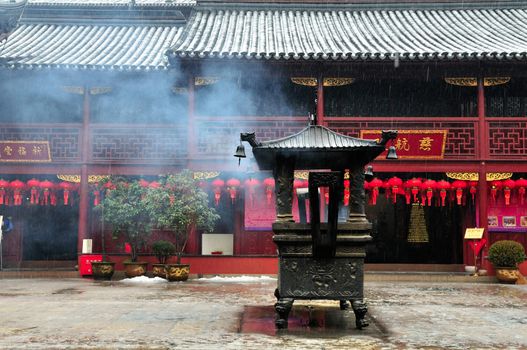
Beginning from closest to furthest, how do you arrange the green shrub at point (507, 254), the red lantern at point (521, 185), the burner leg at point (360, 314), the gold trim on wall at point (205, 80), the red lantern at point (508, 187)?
the burner leg at point (360, 314) → the green shrub at point (507, 254) → the red lantern at point (521, 185) → the red lantern at point (508, 187) → the gold trim on wall at point (205, 80)

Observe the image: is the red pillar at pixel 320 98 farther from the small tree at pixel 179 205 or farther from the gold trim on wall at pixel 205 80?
the small tree at pixel 179 205

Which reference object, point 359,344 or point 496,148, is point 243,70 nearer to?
point 496,148

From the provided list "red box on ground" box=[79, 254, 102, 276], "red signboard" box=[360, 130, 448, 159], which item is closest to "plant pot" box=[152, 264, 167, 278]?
"red box on ground" box=[79, 254, 102, 276]

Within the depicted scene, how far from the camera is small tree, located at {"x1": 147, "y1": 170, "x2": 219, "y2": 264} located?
44.9 ft

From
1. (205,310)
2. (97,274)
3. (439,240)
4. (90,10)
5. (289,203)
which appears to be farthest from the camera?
(90,10)

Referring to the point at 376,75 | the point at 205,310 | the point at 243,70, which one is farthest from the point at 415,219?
the point at 205,310

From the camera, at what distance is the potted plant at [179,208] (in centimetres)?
1368

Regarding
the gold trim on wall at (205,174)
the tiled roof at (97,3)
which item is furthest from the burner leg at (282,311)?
the tiled roof at (97,3)

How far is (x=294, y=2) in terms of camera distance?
2094 cm

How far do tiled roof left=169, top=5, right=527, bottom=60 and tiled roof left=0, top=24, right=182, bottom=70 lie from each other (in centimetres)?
128

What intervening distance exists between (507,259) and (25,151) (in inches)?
508

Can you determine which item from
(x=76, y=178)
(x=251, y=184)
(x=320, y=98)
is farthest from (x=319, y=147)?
(x=76, y=178)

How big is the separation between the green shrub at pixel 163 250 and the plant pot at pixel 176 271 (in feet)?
1.93

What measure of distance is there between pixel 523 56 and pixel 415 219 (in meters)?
5.61
